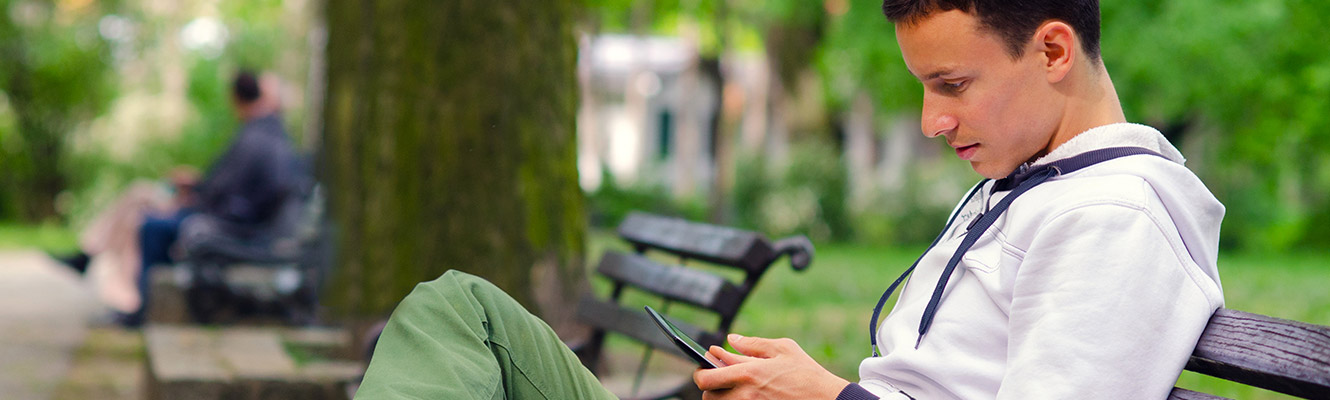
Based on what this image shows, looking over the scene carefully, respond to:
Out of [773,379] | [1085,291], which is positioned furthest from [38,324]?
[1085,291]

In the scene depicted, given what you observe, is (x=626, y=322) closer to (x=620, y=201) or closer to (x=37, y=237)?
(x=620, y=201)

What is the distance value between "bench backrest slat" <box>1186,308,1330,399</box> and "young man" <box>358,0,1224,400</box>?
45 mm

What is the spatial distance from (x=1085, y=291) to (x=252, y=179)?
699cm

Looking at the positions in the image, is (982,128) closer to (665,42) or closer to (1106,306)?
(1106,306)

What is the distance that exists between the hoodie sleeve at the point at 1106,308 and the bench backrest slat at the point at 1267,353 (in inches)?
3.0

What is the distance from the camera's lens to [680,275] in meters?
3.22

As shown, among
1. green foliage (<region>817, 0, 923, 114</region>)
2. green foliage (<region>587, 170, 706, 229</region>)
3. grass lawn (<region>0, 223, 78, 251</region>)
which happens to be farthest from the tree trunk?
green foliage (<region>587, 170, 706, 229</region>)

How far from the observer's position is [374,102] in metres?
4.93

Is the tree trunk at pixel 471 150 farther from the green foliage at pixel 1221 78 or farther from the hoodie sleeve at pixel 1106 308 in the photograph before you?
the green foliage at pixel 1221 78

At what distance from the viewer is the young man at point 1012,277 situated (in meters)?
1.56

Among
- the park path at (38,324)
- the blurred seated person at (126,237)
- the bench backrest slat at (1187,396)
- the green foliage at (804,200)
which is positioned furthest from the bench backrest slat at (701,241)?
the green foliage at (804,200)

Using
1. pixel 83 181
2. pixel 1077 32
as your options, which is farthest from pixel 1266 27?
pixel 83 181

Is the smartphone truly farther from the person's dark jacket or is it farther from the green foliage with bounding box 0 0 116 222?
the green foliage with bounding box 0 0 116 222

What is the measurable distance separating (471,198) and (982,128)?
312 cm
